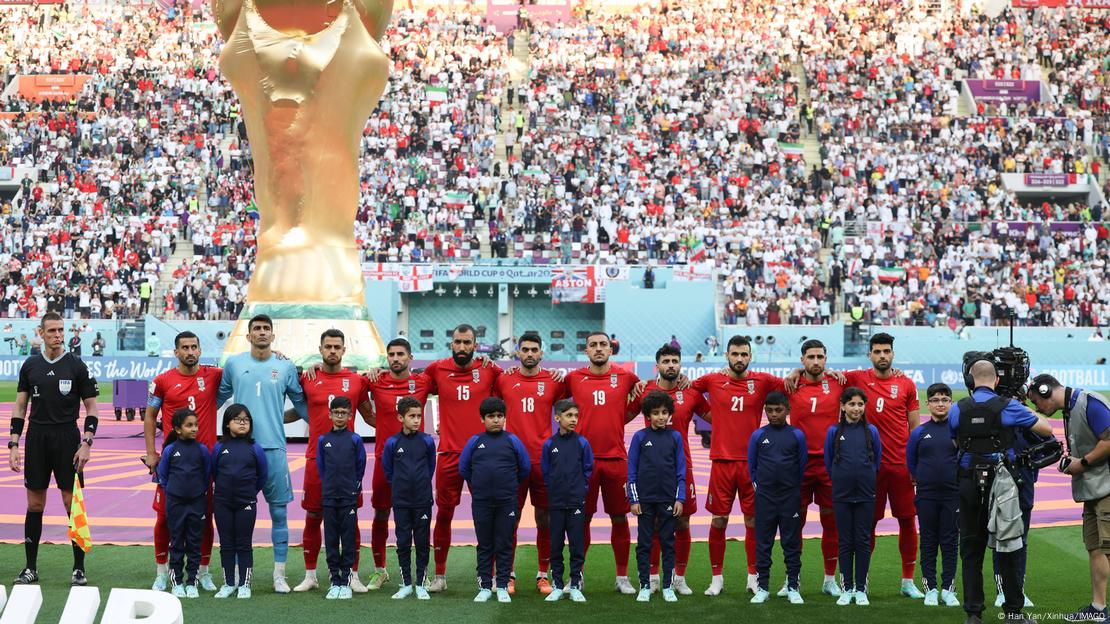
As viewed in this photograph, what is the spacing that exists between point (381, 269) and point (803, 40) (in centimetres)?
1973

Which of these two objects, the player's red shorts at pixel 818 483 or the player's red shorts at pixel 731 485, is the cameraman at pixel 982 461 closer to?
the player's red shorts at pixel 818 483

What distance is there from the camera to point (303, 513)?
11289mm

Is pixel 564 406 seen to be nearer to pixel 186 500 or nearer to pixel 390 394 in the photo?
pixel 390 394

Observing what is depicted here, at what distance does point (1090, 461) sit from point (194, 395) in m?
5.60

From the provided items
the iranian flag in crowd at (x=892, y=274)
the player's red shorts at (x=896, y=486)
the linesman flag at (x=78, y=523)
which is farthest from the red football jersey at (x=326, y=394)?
the iranian flag in crowd at (x=892, y=274)

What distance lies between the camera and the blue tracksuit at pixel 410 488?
814cm

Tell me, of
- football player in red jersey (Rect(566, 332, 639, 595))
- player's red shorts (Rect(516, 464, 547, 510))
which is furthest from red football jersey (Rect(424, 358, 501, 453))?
football player in red jersey (Rect(566, 332, 639, 595))

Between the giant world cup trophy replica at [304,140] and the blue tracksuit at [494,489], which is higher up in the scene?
the giant world cup trophy replica at [304,140]

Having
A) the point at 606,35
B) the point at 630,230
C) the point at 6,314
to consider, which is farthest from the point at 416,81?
the point at 6,314

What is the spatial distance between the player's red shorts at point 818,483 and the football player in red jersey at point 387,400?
8.55 ft

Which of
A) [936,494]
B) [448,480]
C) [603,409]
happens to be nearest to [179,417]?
[448,480]

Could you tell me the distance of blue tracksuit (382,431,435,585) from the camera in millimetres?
8141

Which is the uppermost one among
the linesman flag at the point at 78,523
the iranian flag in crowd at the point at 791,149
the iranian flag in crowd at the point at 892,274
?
the iranian flag in crowd at the point at 791,149

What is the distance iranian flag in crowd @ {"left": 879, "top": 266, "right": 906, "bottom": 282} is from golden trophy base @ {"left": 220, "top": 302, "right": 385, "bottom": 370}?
783 inches
